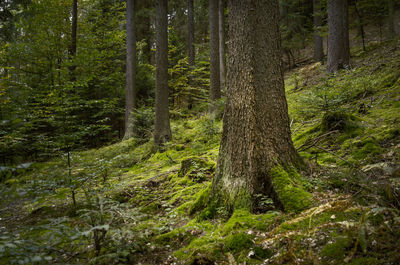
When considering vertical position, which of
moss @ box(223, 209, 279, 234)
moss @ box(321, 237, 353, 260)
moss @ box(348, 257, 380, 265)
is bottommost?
moss @ box(223, 209, 279, 234)

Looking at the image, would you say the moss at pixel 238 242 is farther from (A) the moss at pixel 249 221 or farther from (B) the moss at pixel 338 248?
(B) the moss at pixel 338 248

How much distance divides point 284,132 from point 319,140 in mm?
1882

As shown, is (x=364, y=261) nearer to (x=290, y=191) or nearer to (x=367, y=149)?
(x=290, y=191)

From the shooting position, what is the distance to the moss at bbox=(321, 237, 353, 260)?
1.77 m

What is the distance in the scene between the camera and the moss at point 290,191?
8.61ft

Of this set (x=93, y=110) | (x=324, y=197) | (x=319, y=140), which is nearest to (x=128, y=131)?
(x=93, y=110)

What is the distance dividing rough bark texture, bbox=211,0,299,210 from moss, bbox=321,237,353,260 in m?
1.05

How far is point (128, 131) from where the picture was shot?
36.3 ft

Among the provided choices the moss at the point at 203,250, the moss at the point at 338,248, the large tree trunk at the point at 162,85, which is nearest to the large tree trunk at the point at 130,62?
the large tree trunk at the point at 162,85

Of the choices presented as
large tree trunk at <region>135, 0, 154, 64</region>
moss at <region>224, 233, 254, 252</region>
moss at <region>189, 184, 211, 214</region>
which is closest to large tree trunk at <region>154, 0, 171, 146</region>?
moss at <region>189, 184, 211, 214</region>

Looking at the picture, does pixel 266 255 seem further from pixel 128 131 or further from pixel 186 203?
pixel 128 131

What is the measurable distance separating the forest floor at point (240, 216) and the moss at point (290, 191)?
3.3 inches

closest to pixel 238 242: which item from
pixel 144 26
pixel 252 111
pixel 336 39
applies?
pixel 252 111

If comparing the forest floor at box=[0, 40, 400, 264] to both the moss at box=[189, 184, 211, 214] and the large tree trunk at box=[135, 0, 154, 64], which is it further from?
the large tree trunk at box=[135, 0, 154, 64]
